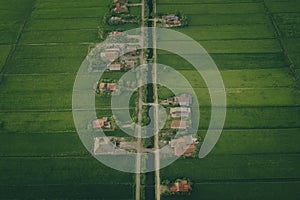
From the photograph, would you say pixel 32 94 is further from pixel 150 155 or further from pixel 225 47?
pixel 225 47

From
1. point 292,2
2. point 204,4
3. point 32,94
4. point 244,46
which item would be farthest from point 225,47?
point 32,94

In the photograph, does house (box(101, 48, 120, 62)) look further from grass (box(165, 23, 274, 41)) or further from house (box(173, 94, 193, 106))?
house (box(173, 94, 193, 106))

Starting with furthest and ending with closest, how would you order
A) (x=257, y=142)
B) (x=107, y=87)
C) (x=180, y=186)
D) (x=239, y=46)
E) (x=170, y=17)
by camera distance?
(x=170, y=17), (x=239, y=46), (x=107, y=87), (x=257, y=142), (x=180, y=186)

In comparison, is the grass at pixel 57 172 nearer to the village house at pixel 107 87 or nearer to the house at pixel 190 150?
the house at pixel 190 150

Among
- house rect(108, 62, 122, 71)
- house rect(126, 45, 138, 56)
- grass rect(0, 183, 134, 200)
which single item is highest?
house rect(126, 45, 138, 56)

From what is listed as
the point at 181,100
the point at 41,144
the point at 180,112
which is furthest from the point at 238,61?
the point at 41,144

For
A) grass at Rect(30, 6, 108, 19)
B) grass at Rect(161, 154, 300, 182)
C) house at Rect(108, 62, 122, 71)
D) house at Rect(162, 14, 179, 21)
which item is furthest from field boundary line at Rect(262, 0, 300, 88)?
grass at Rect(30, 6, 108, 19)

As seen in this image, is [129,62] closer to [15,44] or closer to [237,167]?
[15,44]
